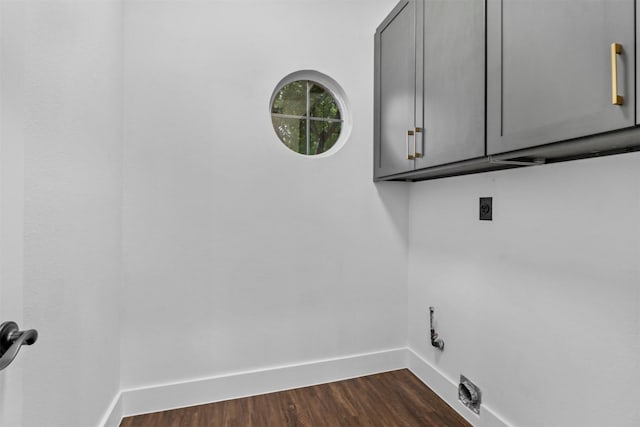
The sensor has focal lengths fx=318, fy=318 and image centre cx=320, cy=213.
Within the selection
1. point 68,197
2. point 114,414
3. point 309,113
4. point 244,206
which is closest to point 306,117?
point 309,113

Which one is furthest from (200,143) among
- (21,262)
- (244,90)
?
(21,262)

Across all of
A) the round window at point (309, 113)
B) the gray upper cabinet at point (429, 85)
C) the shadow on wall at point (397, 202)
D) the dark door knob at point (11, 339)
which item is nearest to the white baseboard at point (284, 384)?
the shadow on wall at point (397, 202)

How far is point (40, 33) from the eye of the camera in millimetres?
898

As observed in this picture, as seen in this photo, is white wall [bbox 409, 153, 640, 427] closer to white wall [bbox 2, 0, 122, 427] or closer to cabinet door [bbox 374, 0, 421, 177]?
cabinet door [bbox 374, 0, 421, 177]

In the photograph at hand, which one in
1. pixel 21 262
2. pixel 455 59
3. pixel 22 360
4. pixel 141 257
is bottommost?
pixel 22 360

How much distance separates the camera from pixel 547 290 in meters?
1.23

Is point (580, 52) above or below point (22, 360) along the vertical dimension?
above

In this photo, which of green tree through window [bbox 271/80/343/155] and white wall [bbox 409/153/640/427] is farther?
green tree through window [bbox 271/80/343/155]

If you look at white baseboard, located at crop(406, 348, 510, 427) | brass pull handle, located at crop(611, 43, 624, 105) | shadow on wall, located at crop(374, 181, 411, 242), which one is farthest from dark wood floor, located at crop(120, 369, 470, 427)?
brass pull handle, located at crop(611, 43, 624, 105)

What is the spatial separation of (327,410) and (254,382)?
447mm

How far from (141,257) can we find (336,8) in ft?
6.13

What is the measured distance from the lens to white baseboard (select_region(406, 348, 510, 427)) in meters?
1.47

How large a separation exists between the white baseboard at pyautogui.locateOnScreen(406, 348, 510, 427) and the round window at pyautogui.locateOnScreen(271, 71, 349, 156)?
1.46 m

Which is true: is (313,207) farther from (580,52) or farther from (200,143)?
(580,52)
